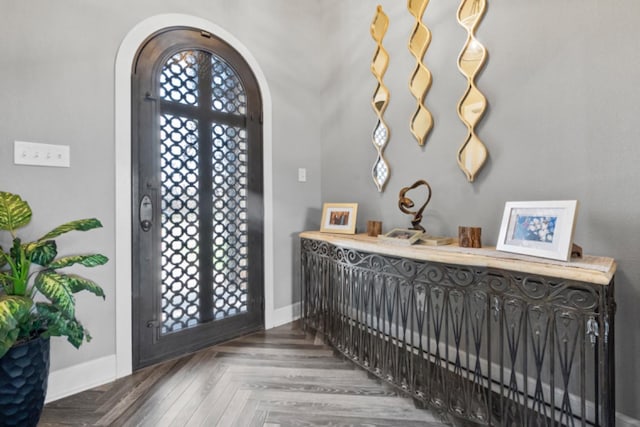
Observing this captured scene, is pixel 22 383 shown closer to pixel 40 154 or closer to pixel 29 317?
pixel 29 317

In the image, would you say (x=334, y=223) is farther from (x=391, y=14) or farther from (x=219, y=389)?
(x=391, y=14)

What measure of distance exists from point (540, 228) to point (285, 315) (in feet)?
6.52

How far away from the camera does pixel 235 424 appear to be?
1.38 m

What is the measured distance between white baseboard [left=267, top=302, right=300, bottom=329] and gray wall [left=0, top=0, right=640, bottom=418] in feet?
2.54

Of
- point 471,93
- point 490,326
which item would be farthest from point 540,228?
point 471,93

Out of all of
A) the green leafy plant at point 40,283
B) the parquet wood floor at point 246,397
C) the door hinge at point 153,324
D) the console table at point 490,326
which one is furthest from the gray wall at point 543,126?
the green leafy plant at point 40,283

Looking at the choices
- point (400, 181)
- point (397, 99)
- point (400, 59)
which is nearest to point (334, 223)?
point (400, 181)

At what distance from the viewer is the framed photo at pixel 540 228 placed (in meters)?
1.12

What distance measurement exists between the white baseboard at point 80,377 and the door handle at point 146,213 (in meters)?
0.78

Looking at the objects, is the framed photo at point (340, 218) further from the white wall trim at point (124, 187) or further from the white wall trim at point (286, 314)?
the white wall trim at point (124, 187)

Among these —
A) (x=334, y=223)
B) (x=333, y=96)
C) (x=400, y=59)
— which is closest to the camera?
(x=400, y=59)

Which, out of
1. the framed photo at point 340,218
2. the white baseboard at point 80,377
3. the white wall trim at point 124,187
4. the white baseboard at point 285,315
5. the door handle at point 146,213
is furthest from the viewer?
the white baseboard at point 285,315

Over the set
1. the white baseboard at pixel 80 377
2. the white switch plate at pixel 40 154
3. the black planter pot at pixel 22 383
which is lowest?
the white baseboard at pixel 80 377

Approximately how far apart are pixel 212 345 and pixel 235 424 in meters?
0.87
